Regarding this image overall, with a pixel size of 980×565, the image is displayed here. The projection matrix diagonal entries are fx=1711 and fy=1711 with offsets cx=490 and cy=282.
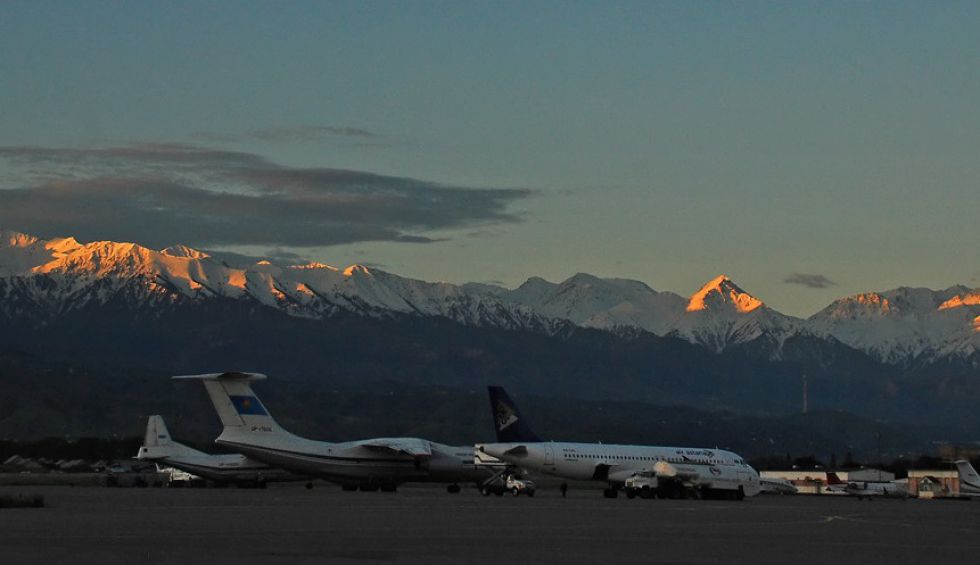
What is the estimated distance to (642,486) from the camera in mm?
107188

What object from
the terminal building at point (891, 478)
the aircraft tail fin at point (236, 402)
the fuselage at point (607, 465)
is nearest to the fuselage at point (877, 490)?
the terminal building at point (891, 478)

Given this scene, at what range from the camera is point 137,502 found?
8700cm

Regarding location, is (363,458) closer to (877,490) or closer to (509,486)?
(509,486)

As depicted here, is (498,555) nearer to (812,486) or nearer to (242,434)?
(242,434)

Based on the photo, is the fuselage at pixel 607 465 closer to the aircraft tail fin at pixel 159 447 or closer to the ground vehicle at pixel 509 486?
the ground vehicle at pixel 509 486

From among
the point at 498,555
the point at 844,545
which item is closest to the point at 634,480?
the point at 844,545

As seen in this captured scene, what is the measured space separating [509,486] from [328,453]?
50.4 ft

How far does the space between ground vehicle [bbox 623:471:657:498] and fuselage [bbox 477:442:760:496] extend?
0.65 metres

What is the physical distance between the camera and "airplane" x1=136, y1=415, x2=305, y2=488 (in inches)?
4919

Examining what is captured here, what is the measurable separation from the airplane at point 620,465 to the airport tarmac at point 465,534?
→ 21130 mm

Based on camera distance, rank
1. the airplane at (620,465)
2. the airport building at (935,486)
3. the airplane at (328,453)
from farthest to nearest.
A: 1. the airport building at (935,486)
2. the airplane at (328,453)
3. the airplane at (620,465)

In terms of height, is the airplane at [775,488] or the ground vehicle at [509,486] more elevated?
the airplane at [775,488]

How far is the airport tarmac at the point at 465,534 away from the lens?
46906 millimetres

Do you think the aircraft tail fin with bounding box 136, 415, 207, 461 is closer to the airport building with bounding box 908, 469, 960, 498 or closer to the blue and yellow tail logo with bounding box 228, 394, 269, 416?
the blue and yellow tail logo with bounding box 228, 394, 269, 416
